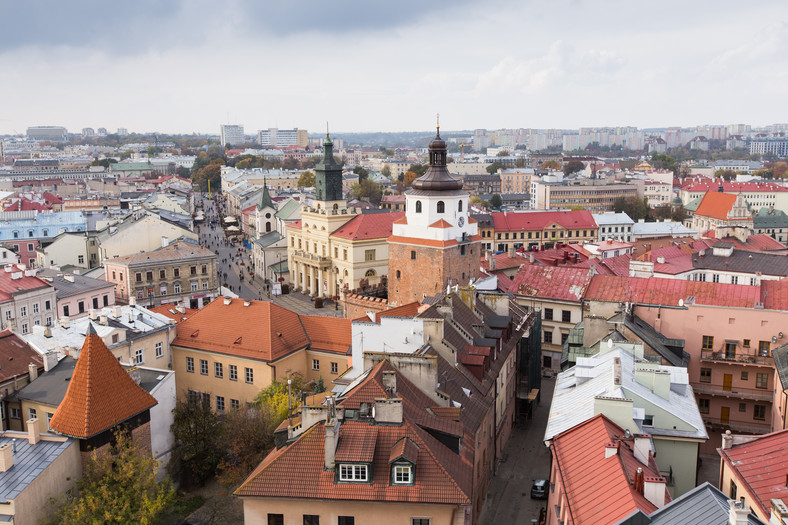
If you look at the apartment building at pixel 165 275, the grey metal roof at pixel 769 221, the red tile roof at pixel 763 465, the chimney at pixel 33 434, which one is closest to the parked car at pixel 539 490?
the red tile roof at pixel 763 465

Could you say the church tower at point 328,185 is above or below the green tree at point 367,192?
above

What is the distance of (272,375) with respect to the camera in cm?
4088

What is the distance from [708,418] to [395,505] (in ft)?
83.2

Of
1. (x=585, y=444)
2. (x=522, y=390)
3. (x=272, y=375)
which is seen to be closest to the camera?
(x=585, y=444)

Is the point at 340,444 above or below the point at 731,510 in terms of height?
below

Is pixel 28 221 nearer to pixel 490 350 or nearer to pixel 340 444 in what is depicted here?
pixel 490 350

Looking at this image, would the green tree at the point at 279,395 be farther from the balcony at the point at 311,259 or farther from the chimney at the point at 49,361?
the balcony at the point at 311,259

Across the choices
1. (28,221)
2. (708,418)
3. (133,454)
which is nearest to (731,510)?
(133,454)

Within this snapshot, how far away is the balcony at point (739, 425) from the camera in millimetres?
39844

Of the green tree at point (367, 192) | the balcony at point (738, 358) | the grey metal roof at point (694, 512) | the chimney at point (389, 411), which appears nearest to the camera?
the grey metal roof at point (694, 512)

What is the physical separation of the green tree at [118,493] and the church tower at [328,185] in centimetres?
5352

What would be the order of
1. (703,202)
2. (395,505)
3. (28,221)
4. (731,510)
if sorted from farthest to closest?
(703,202) < (28,221) < (395,505) < (731,510)

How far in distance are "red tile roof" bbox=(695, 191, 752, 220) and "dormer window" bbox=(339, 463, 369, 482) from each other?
108m

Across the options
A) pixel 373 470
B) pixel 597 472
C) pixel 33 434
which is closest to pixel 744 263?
pixel 597 472
